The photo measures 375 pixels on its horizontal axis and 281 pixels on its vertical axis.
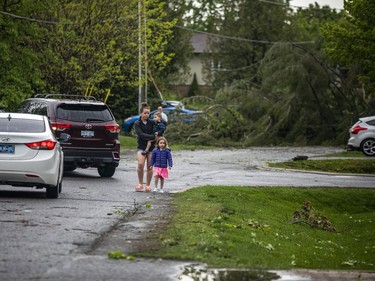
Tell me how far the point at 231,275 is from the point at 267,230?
4.92m

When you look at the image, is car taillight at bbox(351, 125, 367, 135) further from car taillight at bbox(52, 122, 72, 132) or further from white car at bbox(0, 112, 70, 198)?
white car at bbox(0, 112, 70, 198)

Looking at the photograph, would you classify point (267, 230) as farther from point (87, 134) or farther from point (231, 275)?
point (87, 134)

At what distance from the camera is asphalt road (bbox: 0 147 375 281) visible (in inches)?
396

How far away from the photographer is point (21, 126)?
18125 millimetres

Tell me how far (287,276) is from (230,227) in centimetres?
384

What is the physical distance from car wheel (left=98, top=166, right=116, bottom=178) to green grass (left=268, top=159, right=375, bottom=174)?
8.34 metres

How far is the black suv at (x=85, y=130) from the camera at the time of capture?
923 inches

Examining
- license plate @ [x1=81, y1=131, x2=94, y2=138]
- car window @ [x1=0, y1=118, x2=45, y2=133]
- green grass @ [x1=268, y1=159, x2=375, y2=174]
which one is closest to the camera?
car window @ [x1=0, y1=118, x2=45, y2=133]

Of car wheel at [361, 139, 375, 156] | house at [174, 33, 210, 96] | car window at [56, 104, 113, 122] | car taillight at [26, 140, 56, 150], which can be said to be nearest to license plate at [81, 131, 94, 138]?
car window at [56, 104, 113, 122]

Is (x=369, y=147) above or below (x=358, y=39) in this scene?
below

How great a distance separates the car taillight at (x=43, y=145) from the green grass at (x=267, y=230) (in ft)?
7.94

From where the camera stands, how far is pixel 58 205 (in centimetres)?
1648

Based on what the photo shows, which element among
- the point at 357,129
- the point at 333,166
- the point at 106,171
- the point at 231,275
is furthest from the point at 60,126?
the point at 357,129

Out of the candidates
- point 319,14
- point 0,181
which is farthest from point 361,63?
point 319,14
